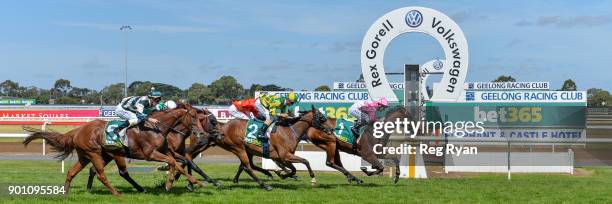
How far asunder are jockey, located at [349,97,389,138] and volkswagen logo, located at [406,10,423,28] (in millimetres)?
2428

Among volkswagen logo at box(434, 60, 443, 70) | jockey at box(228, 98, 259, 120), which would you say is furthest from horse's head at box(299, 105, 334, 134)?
volkswagen logo at box(434, 60, 443, 70)

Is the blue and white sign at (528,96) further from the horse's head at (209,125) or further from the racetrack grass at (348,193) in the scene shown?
the horse's head at (209,125)

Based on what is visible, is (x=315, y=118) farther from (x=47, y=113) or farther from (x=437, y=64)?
(x=47, y=113)

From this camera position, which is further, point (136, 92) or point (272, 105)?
point (136, 92)

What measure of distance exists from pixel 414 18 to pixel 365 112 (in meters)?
2.95

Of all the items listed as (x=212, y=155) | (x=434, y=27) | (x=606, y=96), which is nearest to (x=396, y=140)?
(x=434, y=27)

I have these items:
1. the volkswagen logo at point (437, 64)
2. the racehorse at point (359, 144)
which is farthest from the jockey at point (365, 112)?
the volkswagen logo at point (437, 64)

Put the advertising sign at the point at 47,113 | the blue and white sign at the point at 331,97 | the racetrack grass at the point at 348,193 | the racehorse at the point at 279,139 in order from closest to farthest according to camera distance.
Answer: the racetrack grass at the point at 348,193, the racehorse at the point at 279,139, the blue and white sign at the point at 331,97, the advertising sign at the point at 47,113

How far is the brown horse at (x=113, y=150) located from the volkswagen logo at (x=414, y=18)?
21.3 feet

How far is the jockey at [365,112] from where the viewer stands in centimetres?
1303

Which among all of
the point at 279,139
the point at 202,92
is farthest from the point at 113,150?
the point at 202,92

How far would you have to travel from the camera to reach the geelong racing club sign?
15117 mm

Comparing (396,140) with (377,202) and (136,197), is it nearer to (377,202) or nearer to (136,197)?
(377,202)

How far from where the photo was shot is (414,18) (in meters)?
15.1
